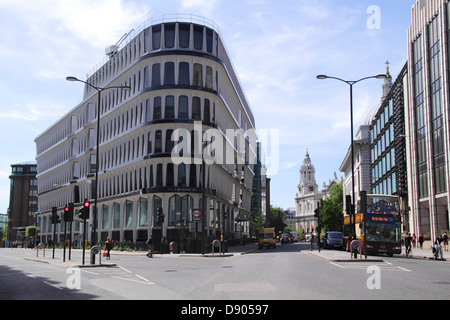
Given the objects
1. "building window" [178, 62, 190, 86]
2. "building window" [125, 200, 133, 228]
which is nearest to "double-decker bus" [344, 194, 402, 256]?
"building window" [178, 62, 190, 86]

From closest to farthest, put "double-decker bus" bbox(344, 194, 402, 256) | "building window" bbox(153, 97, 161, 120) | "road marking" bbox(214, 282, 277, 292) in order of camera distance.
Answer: "road marking" bbox(214, 282, 277, 292), "double-decker bus" bbox(344, 194, 402, 256), "building window" bbox(153, 97, 161, 120)

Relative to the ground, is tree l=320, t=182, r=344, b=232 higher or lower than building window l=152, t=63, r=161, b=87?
lower

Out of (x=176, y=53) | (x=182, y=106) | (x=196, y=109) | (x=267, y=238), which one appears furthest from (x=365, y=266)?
(x=267, y=238)

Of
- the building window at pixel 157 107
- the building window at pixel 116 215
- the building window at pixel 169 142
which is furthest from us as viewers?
the building window at pixel 116 215

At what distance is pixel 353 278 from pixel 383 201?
2012cm

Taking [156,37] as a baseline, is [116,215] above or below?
below

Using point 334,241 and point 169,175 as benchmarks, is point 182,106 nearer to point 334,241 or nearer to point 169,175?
point 169,175

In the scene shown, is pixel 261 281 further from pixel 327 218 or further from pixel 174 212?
pixel 327 218

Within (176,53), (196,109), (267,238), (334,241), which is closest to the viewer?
(334,241)

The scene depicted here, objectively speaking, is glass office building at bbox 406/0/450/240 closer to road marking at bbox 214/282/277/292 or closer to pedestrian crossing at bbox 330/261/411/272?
Result: pedestrian crossing at bbox 330/261/411/272

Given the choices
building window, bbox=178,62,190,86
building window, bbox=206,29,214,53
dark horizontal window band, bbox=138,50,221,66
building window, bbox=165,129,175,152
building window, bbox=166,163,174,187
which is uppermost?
building window, bbox=206,29,214,53

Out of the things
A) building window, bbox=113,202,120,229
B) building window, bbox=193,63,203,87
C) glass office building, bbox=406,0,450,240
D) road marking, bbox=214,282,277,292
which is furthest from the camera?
building window, bbox=113,202,120,229

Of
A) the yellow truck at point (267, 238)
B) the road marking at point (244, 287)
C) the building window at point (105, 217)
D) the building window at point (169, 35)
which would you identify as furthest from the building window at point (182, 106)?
the road marking at point (244, 287)

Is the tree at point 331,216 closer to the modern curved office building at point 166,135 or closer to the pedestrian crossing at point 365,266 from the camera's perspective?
the modern curved office building at point 166,135
